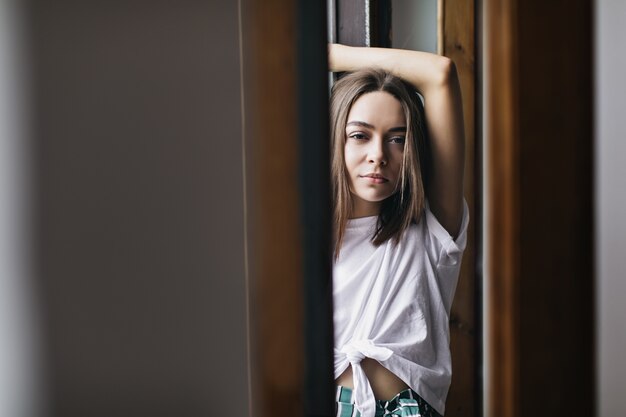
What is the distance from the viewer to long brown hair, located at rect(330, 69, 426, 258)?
83 centimetres

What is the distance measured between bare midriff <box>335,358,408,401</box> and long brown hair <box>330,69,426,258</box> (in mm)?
177

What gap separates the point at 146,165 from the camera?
0.67 meters

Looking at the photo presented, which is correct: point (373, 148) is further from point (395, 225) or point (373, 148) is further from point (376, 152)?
point (395, 225)

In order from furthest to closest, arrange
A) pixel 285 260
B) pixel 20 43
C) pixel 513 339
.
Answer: pixel 513 339, pixel 285 260, pixel 20 43

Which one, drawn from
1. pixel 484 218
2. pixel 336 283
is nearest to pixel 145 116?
pixel 336 283

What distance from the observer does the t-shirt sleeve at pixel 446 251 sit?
89cm

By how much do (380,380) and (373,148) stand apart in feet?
1.17

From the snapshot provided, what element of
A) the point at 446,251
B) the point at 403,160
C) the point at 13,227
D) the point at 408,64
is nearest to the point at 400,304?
the point at 446,251

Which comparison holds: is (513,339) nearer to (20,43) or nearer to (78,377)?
(78,377)

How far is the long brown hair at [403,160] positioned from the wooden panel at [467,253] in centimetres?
8

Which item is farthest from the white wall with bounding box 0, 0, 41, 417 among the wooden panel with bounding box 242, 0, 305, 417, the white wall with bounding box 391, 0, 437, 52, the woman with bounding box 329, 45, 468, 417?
the white wall with bounding box 391, 0, 437, 52

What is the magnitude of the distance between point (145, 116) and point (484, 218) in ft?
1.78

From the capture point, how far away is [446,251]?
891mm

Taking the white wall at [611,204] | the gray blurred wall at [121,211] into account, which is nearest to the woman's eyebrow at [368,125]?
the gray blurred wall at [121,211]
